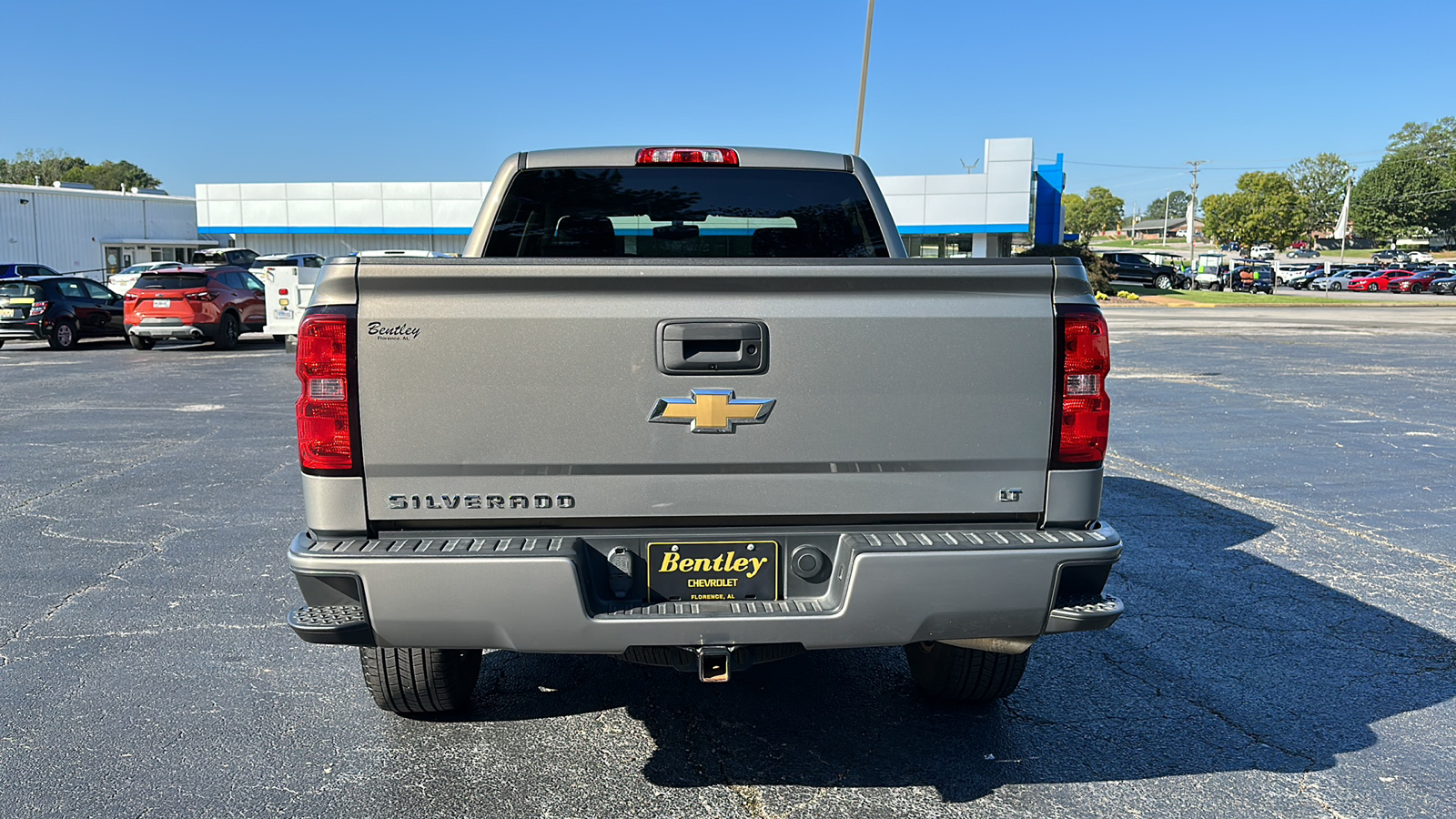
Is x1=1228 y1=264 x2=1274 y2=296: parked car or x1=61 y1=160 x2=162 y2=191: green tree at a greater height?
x1=61 y1=160 x2=162 y2=191: green tree

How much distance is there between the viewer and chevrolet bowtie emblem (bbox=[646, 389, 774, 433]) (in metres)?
3.05

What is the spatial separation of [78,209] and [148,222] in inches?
207

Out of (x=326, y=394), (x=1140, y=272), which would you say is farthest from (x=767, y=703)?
(x=1140, y=272)

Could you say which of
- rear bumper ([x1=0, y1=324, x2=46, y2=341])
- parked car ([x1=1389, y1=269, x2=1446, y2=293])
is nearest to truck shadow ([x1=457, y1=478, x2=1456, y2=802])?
rear bumper ([x1=0, y1=324, x2=46, y2=341])

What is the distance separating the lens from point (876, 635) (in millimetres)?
3146

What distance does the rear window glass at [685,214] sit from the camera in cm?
488

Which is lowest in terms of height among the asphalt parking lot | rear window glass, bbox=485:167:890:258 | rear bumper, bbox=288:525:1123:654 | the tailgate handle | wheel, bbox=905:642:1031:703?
the asphalt parking lot

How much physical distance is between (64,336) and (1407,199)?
131 m

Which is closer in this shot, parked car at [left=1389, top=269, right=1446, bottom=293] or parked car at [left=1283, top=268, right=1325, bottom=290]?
parked car at [left=1389, top=269, right=1446, bottom=293]

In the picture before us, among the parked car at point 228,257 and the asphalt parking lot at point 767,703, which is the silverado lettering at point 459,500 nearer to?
the asphalt parking lot at point 767,703

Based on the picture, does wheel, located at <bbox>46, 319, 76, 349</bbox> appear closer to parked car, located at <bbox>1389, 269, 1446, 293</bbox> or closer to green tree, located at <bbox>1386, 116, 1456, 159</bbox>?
parked car, located at <bbox>1389, 269, 1446, 293</bbox>

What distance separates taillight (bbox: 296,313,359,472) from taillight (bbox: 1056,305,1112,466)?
202cm

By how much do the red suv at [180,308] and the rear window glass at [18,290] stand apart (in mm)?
1915

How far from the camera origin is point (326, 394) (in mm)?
3025
